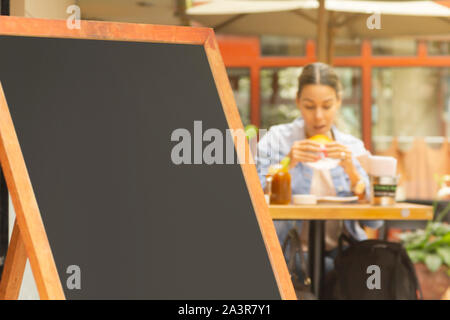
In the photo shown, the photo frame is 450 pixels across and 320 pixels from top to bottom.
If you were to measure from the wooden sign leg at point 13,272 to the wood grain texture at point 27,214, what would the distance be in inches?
8.4

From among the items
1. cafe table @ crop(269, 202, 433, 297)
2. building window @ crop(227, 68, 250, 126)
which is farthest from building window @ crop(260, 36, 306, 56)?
cafe table @ crop(269, 202, 433, 297)

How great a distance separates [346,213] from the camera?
262 centimetres

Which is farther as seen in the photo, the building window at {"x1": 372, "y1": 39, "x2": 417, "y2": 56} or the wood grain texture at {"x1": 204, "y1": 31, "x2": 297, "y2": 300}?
the building window at {"x1": 372, "y1": 39, "x2": 417, "y2": 56}

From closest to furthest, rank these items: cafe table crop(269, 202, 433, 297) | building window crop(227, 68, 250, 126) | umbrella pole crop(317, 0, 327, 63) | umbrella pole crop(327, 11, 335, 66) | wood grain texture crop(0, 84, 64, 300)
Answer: wood grain texture crop(0, 84, 64, 300) < cafe table crop(269, 202, 433, 297) < umbrella pole crop(317, 0, 327, 63) < umbrella pole crop(327, 11, 335, 66) < building window crop(227, 68, 250, 126)

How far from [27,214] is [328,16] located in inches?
175

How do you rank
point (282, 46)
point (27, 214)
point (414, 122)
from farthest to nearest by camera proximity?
point (414, 122), point (282, 46), point (27, 214)

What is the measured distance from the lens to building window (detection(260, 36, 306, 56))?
247 inches

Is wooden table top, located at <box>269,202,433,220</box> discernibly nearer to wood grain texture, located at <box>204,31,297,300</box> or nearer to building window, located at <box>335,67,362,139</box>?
wood grain texture, located at <box>204,31,297,300</box>

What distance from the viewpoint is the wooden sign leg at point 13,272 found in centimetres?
133

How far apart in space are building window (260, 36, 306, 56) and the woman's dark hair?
9.86 feet

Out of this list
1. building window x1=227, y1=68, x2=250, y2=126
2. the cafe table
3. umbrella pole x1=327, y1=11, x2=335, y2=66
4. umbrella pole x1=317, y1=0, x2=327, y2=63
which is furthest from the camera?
building window x1=227, y1=68, x2=250, y2=126

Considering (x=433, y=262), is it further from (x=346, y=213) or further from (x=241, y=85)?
(x=241, y=85)

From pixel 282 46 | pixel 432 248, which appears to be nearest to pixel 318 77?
pixel 432 248

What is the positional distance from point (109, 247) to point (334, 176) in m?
2.19
